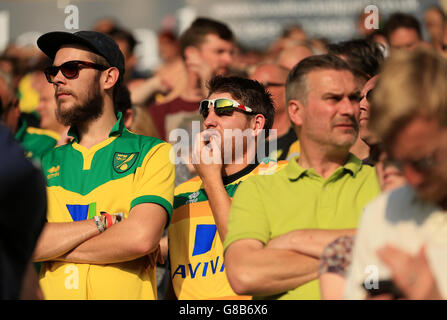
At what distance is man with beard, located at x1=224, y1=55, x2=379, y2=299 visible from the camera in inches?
143

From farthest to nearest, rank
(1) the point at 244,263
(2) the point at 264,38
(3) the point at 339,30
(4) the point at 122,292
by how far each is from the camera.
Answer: (2) the point at 264,38 < (3) the point at 339,30 < (4) the point at 122,292 < (1) the point at 244,263

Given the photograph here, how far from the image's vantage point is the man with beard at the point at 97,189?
169 inches

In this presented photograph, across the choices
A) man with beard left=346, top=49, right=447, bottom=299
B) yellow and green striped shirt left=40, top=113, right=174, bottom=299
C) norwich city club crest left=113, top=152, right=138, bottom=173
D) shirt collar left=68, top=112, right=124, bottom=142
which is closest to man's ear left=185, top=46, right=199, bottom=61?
shirt collar left=68, top=112, right=124, bottom=142

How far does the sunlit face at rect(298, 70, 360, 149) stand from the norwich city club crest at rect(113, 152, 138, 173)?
1058mm

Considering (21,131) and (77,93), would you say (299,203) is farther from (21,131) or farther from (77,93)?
(21,131)

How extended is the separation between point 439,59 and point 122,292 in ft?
7.87

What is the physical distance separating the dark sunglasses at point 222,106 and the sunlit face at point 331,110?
2.51 ft

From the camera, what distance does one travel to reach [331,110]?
408cm

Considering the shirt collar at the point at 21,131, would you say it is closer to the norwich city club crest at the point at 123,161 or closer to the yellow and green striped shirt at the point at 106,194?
the yellow and green striped shirt at the point at 106,194

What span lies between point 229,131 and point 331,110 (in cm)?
91

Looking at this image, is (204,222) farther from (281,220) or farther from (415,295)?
(415,295)

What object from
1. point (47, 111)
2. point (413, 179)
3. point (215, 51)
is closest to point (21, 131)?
point (47, 111)

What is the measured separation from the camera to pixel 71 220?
4.54m

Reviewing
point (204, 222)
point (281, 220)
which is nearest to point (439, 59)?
point (281, 220)
